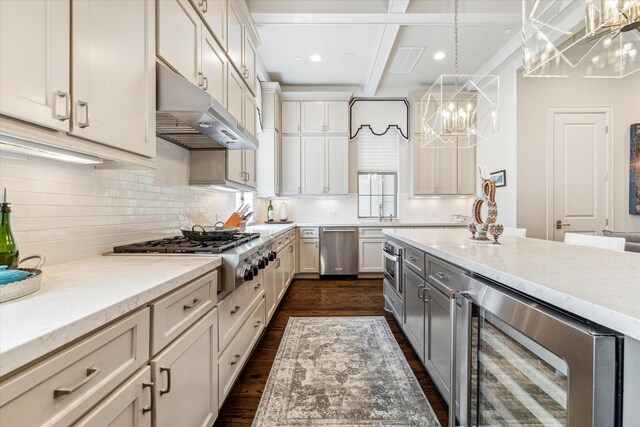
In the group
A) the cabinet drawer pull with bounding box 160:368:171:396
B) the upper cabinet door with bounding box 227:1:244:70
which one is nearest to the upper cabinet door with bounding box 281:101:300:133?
the upper cabinet door with bounding box 227:1:244:70

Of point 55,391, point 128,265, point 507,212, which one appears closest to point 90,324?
point 55,391

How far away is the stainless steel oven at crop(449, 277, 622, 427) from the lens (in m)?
0.67

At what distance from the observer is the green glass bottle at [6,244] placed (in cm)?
93

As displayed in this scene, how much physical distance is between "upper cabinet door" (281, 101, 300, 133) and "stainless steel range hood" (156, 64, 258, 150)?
106 inches

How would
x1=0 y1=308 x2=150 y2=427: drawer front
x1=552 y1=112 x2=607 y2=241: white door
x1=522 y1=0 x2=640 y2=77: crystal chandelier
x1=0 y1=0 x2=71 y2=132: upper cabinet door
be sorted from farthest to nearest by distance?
1. x1=552 y1=112 x2=607 y2=241: white door
2. x1=522 y1=0 x2=640 y2=77: crystal chandelier
3. x1=0 y1=0 x2=71 y2=132: upper cabinet door
4. x1=0 y1=308 x2=150 y2=427: drawer front

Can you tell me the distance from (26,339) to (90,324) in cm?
13

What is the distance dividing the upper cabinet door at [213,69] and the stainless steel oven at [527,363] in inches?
77.5

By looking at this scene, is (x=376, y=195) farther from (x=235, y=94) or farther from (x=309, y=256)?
(x=235, y=94)

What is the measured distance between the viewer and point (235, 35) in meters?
2.47

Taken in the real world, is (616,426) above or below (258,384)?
above

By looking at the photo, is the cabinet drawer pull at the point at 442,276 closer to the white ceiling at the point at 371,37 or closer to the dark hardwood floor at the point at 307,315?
the dark hardwood floor at the point at 307,315

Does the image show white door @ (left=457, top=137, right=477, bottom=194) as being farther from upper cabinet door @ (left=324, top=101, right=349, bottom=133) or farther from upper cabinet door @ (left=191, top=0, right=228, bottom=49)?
upper cabinet door @ (left=191, top=0, right=228, bottom=49)

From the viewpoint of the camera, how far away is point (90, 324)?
0.67 metres

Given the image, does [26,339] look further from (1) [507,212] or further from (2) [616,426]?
(1) [507,212]
